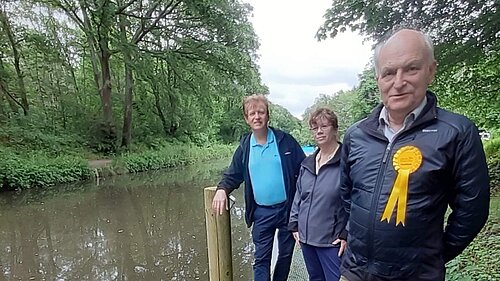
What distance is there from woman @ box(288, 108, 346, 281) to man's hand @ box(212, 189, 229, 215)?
15.0 inches

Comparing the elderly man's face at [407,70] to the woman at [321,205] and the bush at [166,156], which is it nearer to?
the woman at [321,205]

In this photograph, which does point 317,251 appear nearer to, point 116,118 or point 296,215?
point 296,215

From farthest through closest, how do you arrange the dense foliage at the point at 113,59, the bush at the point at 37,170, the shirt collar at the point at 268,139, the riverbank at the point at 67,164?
the dense foliage at the point at 113,59 < the riverbank at the point at 67,164 < the bush at the point at 37,170 < the shirt collar at the point at 268,139

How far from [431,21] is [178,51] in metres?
10.3

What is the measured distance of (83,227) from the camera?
6781 millimetres

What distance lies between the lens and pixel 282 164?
2.38 metres

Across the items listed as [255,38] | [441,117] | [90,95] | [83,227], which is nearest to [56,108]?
[90,95]

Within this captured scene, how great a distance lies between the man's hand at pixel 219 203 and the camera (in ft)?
7.56

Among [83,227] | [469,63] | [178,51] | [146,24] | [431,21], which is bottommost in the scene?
[83,227]

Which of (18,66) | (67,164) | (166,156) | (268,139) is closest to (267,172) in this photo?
(268,139)

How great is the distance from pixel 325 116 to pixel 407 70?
90 centimetres

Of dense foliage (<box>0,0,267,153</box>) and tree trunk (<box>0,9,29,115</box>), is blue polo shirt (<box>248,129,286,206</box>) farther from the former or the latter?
tree trunk (<box>0,9,29,115</box>)

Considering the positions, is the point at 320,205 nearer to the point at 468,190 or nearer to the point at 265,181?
the point at 265,181

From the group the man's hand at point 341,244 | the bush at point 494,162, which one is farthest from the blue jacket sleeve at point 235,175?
the bush at point 494,162
